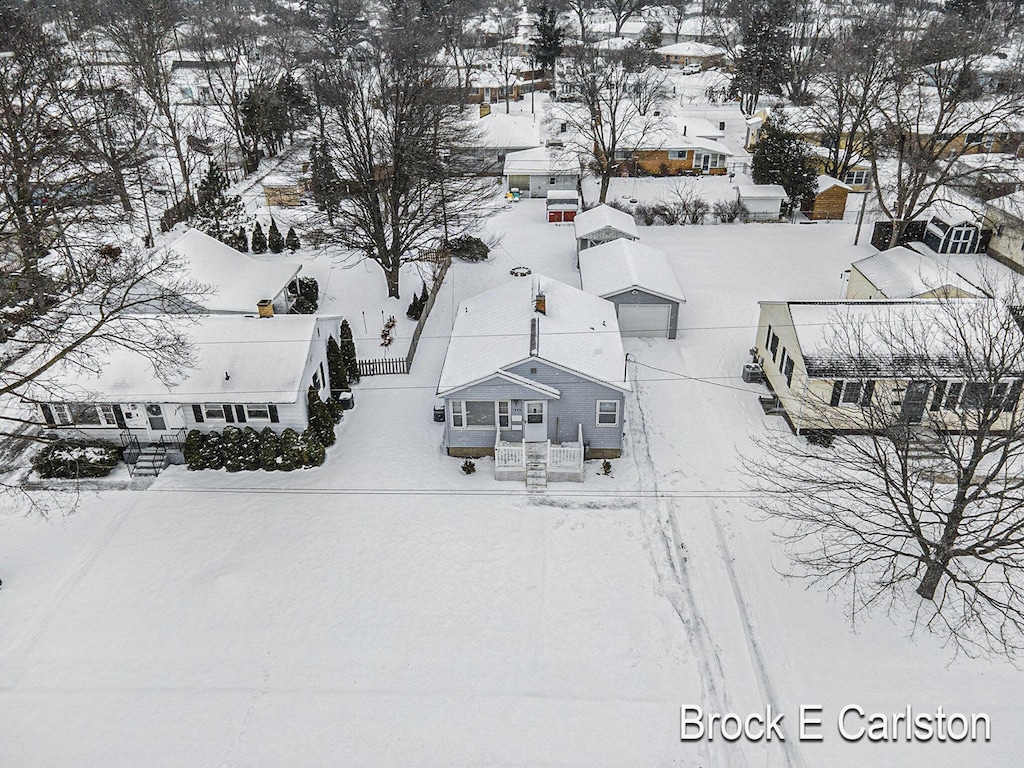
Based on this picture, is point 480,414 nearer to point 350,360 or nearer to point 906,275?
point 350,360

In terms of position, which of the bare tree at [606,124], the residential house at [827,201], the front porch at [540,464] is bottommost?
the front porch at [540,464]

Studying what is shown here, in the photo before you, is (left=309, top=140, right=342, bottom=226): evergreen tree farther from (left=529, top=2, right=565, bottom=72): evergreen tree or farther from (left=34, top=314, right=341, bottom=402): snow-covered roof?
(left=529, top=2, right=565, bottom=72): evergreen tree

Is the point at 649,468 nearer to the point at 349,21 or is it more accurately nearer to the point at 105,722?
the point at 105,722

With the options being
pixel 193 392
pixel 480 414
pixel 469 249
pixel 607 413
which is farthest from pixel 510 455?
pixel 469 249

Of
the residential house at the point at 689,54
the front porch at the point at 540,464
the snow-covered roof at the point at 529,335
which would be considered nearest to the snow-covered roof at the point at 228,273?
the snow-covered roof at the point at 529,335

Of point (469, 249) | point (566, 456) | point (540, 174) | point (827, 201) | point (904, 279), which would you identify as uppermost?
point (540, 174)

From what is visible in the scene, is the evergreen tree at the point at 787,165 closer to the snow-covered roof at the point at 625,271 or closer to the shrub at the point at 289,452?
the snow-covered roof at the point at 625,271

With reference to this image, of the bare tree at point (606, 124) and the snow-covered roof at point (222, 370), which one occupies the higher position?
the bare tree at point (606, 124)
